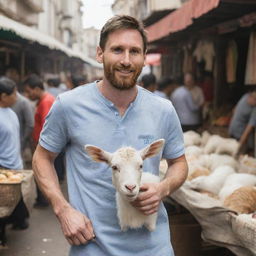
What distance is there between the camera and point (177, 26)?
8695 mm

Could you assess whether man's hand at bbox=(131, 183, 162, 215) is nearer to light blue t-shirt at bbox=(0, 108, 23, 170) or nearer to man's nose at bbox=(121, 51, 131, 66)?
man's nose at bbox=(121, 51, 131, 66)

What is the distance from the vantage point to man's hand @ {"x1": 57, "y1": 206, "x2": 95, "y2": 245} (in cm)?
211

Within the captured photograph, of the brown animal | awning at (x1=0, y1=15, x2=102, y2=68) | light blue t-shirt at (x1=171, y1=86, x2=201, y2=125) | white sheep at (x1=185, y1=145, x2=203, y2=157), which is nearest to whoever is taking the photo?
the brown animal

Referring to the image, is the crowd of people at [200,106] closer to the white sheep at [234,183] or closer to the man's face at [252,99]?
the man's face at [252,99]

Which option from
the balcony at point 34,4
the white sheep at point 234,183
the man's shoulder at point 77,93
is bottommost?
the white sheep at point 234,183

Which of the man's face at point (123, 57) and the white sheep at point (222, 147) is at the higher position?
the man's face at point (123, 57)

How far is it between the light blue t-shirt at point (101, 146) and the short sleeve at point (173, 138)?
66 mm

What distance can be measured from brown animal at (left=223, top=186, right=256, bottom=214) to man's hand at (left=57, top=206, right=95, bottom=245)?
2.54 meters

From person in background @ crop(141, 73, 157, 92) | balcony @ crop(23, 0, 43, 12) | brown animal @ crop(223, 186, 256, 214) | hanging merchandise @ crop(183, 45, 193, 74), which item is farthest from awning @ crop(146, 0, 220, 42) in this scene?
balcony @ crop(23, 0, 43, 12)

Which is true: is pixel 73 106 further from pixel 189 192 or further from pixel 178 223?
pixel 178 223

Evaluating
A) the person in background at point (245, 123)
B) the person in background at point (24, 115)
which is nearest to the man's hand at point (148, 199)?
the person in background at point (245, 123)

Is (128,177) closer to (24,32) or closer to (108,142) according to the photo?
(108,142)

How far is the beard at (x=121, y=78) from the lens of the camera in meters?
2.19

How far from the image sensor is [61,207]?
7.18ft
